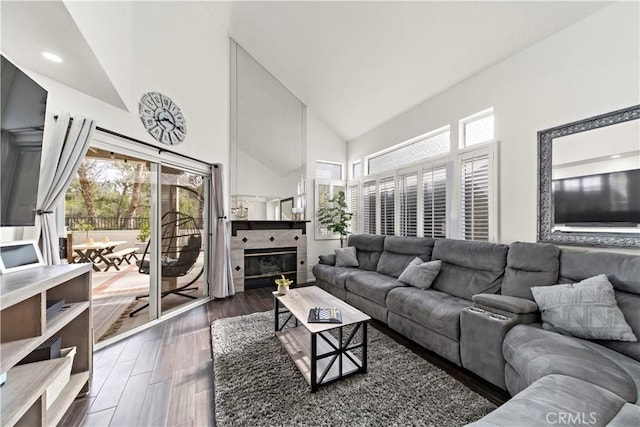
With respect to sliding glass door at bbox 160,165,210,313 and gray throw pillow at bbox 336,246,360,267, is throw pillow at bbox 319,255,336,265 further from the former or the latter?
sliding glass door at bbox 160,165,210,313

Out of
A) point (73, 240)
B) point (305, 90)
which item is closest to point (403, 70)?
point (305, 90)

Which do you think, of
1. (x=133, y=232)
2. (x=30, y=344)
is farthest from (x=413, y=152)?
(x=30, y=344)

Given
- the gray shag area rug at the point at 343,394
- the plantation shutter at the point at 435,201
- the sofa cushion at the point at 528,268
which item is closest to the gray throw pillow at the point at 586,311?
the sofa cushion at the point at 528,268

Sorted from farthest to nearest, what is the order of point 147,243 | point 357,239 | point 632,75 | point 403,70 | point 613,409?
point 357,239
point 403,70
point 147,243
point 632,75
point 613,409

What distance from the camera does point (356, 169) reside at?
17.7 ft

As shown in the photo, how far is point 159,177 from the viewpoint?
301cm

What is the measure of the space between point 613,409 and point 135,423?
2.41 metres

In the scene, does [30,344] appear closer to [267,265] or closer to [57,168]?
[57,168]

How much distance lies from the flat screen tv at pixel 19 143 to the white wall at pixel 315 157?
12.4 feet

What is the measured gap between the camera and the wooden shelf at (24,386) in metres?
1.01

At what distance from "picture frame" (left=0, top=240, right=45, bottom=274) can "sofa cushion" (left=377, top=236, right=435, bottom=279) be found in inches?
138

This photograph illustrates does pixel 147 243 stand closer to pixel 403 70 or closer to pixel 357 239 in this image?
pixel 357 239

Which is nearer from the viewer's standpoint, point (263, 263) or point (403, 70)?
point (403, 70)

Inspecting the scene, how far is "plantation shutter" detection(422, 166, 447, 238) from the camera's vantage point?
340 cm
